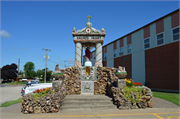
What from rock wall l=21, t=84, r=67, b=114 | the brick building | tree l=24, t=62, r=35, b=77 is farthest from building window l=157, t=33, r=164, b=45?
tree l=24, t=62, r=35, b=77

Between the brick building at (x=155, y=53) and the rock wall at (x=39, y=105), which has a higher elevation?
the brick building at (x=155, y=53)

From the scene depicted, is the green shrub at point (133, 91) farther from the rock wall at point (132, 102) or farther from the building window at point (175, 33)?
the building window at point (175, 33)

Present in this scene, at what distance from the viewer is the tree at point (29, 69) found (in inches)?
2622

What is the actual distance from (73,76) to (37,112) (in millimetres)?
4053

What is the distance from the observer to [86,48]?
1467 centimetres

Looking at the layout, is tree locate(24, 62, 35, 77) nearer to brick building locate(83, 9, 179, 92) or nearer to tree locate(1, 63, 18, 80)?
tree locate(1, 63, 18, 80)

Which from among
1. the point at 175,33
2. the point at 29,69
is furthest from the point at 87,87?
the point at 29,69

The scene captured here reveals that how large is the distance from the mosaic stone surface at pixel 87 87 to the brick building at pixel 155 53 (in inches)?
452

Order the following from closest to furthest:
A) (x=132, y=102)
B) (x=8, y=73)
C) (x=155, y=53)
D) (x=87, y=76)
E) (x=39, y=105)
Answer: (x=39, y=105), (x=132, y=102), (x=87, y=76), (x=155, y=53), (x=8, y=73)

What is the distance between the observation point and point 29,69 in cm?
6800

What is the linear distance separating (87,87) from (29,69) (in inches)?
2521

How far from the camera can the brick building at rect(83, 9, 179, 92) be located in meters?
17.3

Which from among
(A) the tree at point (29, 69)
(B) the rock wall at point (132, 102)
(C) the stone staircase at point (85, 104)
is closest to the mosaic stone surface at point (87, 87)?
(C) the stone staircase at point (85, 104)

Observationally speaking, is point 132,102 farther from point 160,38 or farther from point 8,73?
point 8,73
